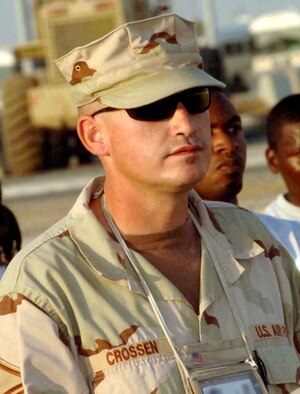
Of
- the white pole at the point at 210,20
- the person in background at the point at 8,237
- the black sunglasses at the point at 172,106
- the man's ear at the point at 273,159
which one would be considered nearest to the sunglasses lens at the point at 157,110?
the black sunglasses at the point at 172,106

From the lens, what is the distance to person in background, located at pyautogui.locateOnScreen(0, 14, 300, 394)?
3.36 meters

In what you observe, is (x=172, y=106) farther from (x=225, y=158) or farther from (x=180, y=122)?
(x=225, y=158)

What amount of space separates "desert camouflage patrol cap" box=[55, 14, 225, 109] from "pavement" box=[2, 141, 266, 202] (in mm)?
19353

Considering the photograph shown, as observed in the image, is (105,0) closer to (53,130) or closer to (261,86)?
(53,130)

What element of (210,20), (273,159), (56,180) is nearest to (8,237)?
(273,159)

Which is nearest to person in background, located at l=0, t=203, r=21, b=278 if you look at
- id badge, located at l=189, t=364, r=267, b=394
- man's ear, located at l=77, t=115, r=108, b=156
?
man's ear, located at l=77, t=115, r=108, b=156

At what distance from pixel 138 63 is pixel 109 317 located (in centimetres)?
61

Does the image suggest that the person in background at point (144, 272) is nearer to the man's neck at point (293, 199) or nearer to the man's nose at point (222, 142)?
the man's nose at point (222, 142)

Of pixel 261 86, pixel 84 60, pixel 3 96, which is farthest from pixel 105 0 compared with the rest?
pixel 84 60

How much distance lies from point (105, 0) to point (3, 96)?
11.3 feet

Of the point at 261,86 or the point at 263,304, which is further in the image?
the point at 261,86

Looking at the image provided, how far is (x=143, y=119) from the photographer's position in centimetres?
353

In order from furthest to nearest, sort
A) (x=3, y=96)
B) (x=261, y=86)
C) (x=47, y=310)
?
(x=261, y=86) < (x=3, y=96) < (x=47, y=310)

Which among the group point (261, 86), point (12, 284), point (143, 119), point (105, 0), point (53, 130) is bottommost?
point (261, 86)
